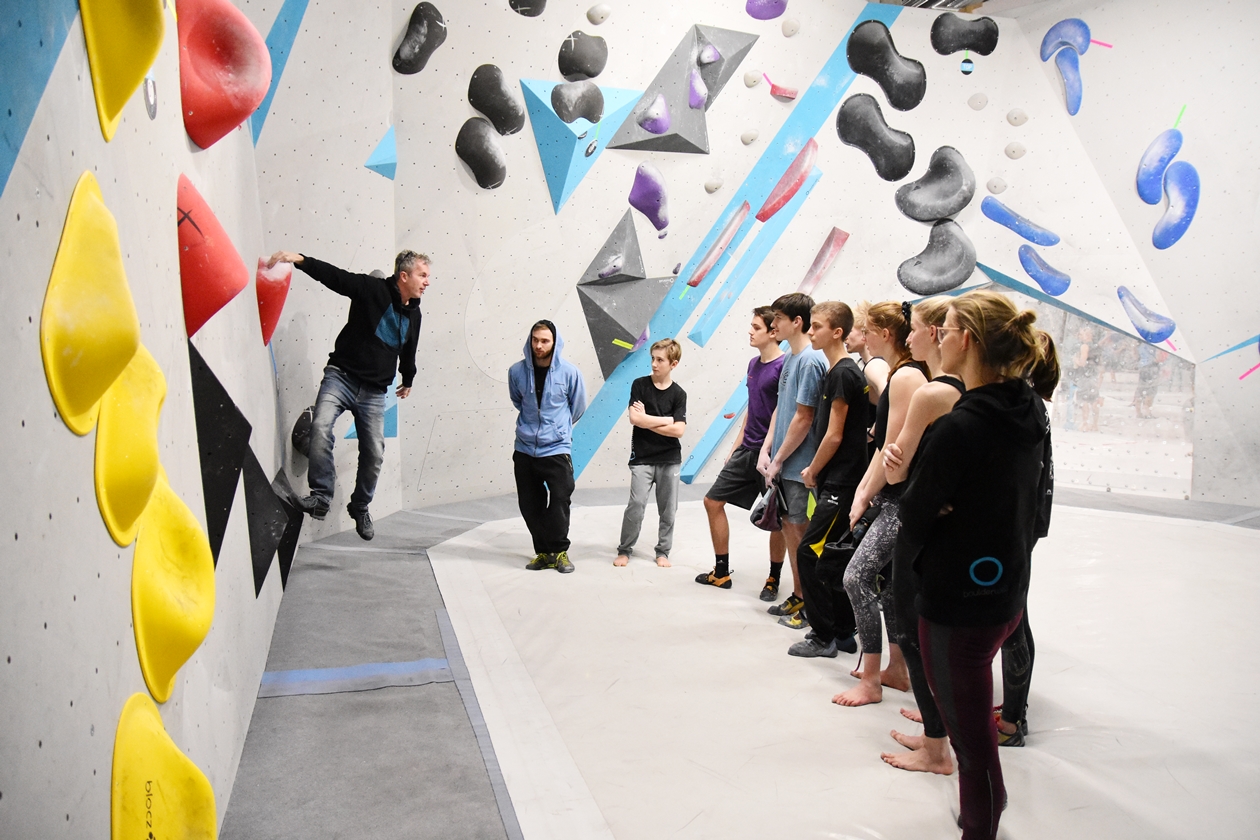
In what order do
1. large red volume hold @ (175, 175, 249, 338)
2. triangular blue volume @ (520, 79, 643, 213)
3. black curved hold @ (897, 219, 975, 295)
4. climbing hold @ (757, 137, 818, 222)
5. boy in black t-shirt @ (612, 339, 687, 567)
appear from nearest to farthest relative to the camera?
large red volume hold @ (175, 175, 249, 338), boy in black t-shirt @ (612, 339, 687, 567), triangular blue volume @ (520, 79, 643, 213), climbing hold @ (757, 137, 818, 222), black curved hold @ (897, 219, 975, 295)

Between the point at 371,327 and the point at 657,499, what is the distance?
1612 mm

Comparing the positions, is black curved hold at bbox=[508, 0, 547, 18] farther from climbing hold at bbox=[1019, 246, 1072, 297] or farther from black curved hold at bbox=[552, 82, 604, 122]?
climbing hold at bbox=[1019, 246, 1072, 297]

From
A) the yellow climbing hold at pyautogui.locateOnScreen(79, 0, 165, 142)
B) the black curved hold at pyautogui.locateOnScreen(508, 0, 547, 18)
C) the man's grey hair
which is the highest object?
the black curved hold at pyautogui.locateOnScreen(508, 0, 547, 18)

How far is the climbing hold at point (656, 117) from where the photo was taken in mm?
5781

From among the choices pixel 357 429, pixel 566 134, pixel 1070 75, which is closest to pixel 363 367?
pixel 357 429

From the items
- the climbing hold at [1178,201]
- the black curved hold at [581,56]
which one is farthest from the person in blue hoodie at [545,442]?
the climbing hold at [1178,201]

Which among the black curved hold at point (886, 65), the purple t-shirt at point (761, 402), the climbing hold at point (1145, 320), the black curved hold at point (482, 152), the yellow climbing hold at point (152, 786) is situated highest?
the black curved hold at point (886, 65)

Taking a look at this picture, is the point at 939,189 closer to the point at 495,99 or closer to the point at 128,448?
the point at 495,99

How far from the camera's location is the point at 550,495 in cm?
410

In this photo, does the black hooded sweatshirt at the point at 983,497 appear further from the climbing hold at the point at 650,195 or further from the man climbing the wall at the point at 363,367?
the climbing hold at the point at 650,195

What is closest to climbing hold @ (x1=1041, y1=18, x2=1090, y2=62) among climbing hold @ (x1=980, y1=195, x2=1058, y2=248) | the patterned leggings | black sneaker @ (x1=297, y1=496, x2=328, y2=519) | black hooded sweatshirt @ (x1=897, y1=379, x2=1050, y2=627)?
climbing hold @ (x1=980, y1=195, x2=1058, y2=248)

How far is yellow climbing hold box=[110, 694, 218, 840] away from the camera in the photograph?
119 cm

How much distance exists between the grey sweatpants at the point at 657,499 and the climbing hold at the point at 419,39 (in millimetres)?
2789

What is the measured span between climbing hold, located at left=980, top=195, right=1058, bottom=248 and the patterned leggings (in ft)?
17.1
